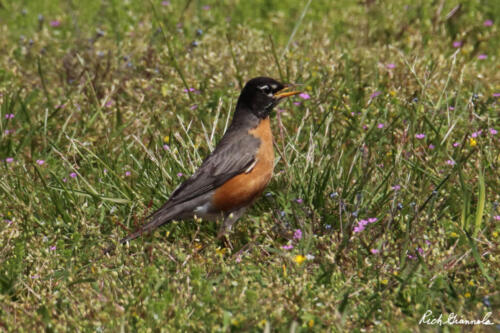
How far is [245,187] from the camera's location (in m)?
5.36

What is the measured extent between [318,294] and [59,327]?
4.38ft

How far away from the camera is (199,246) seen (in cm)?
512

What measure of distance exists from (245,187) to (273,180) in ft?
1.43

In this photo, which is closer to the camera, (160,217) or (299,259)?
(299,259)

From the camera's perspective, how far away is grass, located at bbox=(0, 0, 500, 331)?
409 cm

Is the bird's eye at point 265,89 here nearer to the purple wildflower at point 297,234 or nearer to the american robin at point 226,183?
the american robin at point 226,183

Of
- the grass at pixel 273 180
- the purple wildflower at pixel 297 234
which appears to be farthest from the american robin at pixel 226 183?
the purple wildflower at pixel 297 234

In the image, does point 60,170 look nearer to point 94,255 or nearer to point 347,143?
point 94,255

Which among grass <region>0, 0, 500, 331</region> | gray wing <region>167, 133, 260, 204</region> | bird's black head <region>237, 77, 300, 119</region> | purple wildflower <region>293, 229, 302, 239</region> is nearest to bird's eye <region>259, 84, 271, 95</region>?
bird's black head <region>237, 77, 300, 119</region>

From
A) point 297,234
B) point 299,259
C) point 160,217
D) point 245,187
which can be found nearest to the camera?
point 299,259

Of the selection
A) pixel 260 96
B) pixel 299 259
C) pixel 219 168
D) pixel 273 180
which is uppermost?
pixel 260 96

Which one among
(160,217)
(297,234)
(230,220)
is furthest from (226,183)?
(297,234)

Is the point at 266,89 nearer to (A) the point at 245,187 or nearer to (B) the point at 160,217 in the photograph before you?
(A) the point at 245,187

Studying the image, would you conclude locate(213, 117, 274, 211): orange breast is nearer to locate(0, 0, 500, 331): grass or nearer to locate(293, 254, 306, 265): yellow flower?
locate(0, 0, 500, 331): grass
